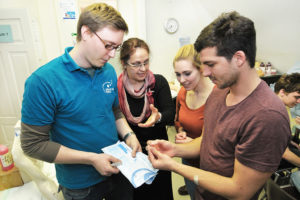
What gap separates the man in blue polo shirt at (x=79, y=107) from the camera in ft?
2.90

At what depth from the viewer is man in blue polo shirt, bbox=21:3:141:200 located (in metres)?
0.88

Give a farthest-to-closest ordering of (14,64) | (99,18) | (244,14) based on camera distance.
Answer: (244,14)
(14,64)
(99,18)

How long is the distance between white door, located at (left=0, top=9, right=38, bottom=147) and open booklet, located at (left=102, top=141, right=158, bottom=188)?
2.50 metres

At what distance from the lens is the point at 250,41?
77cm

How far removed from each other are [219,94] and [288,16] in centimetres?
246

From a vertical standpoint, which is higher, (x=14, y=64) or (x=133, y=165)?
(x=14, y=64)

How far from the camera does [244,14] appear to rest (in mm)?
3080

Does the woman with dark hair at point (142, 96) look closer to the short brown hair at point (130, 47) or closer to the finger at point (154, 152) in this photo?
the short brown hair at point (130, 47)

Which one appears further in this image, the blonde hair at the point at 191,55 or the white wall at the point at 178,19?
the white wall at the point at 178,19

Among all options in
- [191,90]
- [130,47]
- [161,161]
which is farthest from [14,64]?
[161,161]

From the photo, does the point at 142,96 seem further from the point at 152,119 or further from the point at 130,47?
the point at 130,47

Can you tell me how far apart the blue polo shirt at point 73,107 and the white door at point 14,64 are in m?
2.34

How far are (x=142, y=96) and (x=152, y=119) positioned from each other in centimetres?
21

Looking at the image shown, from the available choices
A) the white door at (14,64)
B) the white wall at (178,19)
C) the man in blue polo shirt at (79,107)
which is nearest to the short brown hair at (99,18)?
the man in blue polo shirt at (79,107)
